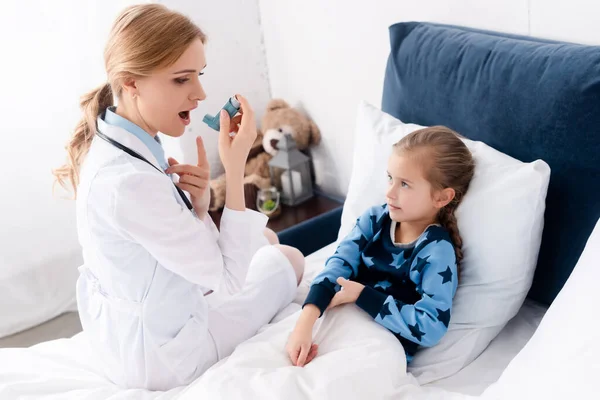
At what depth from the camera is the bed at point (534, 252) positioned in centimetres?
116

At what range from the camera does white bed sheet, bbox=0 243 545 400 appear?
1.25 m

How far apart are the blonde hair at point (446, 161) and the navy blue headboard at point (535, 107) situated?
0.11m

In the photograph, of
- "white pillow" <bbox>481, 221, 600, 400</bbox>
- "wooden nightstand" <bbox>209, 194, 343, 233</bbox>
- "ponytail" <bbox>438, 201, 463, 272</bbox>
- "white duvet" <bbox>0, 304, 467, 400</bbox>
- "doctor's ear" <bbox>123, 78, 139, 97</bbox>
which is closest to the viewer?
"white pillow" <bbox>481, 221, 600, 400</bbox>

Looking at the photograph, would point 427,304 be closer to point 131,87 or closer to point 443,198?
point 443,198

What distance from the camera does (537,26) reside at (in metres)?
1.43

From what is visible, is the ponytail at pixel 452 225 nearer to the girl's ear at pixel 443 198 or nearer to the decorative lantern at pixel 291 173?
the girl's ear at pixel 443 198

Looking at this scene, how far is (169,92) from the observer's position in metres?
1.25

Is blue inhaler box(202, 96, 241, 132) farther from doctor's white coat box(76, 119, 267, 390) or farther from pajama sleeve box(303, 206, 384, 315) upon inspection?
pajama sleeve box(303, 206, 384, 315)

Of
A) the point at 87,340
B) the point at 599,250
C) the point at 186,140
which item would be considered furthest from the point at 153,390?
the point at 186,140

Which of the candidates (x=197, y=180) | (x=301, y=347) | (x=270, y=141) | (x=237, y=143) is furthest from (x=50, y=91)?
(x=301, y=347)

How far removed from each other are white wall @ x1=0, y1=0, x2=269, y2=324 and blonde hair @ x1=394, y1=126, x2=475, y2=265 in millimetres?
1195

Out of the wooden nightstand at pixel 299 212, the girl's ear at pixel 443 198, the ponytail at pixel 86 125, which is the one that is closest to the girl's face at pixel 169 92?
the ponytail at pixel 86 125

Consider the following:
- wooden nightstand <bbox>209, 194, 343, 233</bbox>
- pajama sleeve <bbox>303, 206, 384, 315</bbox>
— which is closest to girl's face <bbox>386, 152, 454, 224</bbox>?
pajama sleeve <bbox>303, 206, 384, 315</bbox>

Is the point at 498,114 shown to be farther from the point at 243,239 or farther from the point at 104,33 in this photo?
the point at 104,33
